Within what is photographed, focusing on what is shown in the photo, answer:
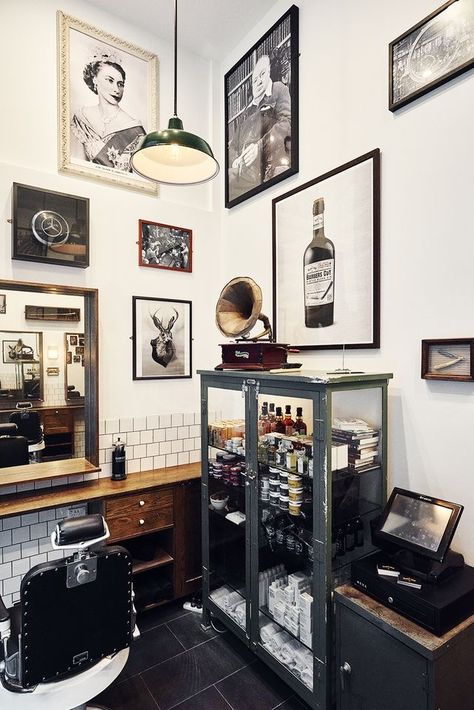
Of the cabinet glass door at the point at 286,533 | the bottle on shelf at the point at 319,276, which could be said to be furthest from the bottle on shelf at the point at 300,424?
the bottle on shelf at the point at 319,276

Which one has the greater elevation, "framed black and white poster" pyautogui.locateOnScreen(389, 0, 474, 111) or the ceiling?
the ceiling

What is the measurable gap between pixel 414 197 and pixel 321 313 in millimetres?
802

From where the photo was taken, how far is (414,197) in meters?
1.97

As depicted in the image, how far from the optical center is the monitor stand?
156 centimetres

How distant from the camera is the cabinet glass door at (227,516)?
2379 millimetres

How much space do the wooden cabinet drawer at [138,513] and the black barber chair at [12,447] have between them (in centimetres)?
63

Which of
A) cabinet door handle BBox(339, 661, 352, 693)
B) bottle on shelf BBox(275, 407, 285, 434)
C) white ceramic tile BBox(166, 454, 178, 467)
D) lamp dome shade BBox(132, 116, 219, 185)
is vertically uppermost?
lamp dome shade BBox(132, 116, 219, 185)

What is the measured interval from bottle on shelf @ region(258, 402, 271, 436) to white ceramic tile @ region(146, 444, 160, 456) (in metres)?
1.19

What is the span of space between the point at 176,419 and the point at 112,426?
0.51m

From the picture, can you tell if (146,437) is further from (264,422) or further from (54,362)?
(264,422)

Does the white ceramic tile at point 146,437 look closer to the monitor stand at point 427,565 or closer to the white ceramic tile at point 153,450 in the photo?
the white ceramic tile at point 153,450

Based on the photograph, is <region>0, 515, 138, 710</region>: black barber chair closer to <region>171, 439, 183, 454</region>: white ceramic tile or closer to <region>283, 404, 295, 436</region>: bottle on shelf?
<region>283, 404, 295, 436</region>: bottle on shelf

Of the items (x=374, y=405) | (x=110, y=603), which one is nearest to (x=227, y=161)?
(x=374, y=405)

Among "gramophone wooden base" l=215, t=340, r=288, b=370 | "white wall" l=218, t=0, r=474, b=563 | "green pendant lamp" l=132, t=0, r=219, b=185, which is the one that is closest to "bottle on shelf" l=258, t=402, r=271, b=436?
"gramophone wooden base" l=215, t=340, r=288, b=370
